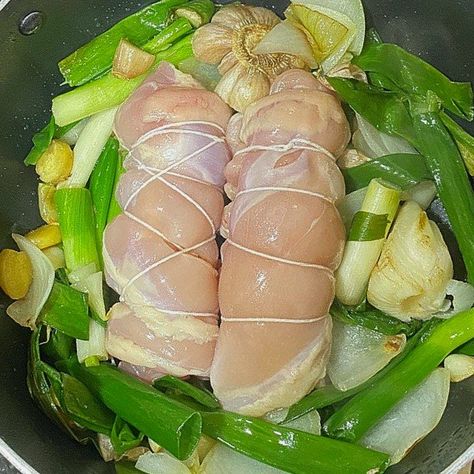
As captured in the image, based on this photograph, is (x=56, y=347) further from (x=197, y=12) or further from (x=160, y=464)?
(x=197, y=12)

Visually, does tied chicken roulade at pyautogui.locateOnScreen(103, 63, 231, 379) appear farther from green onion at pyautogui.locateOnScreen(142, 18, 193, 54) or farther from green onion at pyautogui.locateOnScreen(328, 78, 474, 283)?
green onion at pyautogui.locateOnScreen(328, 78, 474, 283)

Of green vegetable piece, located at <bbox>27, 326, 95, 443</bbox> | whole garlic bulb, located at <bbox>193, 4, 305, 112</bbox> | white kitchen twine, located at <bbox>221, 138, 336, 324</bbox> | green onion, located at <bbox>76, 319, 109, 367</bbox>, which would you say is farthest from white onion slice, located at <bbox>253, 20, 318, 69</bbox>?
green vegetable piece, located at <bbox>27, 326, 95, 443</bbox>

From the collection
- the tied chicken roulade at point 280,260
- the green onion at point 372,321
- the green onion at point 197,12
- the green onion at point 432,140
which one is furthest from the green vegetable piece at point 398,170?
the green onion at point 197,12

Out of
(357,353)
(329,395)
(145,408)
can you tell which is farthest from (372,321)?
(145,408)

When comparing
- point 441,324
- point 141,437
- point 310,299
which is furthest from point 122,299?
point 441,324

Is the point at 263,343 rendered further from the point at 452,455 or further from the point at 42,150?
the point at 42,150

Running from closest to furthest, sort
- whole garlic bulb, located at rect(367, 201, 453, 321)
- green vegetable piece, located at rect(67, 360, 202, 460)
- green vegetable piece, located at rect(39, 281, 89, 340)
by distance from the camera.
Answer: green vegetable piece, located at rect(67, 360, 202, 460) → whole garlic bulb, located at rect(367, 201, 453, 321) → green vegetable piece, located at rect(39, 281, 89, 340)

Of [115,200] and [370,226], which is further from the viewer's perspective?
[115,200]
